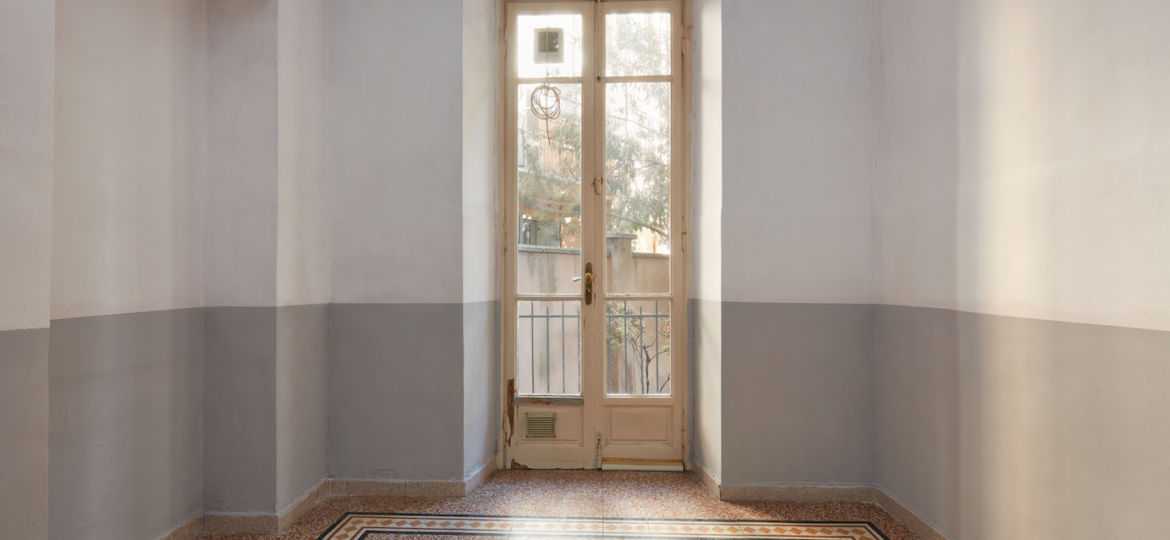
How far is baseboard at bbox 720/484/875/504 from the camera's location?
3340mm

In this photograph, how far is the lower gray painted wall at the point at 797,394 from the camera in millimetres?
3355

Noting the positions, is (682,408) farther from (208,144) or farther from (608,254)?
(208,144)

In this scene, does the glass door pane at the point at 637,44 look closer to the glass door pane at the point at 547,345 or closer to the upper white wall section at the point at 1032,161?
the upper white wall section at the point at 1032,161

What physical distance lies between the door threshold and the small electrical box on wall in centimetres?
250

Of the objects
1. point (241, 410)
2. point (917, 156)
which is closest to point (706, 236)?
point (917, 156)

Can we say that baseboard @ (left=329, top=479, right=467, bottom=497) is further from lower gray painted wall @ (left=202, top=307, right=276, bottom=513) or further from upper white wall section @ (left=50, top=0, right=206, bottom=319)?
upper white wall section @ (left=50, top=0, right=206, bottom=319)

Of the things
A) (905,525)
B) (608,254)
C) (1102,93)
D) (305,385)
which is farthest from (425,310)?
(1102,93)

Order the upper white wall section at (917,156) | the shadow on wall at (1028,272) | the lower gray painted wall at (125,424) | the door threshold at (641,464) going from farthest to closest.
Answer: the door threshold at (641,464) < the upper white wall section at (917,156) < the lower gray painted wall at (125,424) < the shadow on wall at (1028,272)

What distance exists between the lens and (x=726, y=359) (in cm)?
340

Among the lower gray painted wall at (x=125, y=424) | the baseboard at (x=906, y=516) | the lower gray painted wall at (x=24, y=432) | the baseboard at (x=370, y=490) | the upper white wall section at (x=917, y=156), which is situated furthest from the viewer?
the baseboard at (x=370, y=490)

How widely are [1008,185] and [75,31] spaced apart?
11.4ft

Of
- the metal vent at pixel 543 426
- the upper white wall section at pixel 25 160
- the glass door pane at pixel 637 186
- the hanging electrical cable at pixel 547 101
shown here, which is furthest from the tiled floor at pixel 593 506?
the hanging electrical cable at pixel 547 101

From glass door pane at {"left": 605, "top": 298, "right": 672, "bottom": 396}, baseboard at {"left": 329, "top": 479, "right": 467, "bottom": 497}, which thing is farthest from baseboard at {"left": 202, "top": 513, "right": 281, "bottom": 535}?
glass door pane at {"left": 605, "top": 298, "right": 672, "bottom": 396}

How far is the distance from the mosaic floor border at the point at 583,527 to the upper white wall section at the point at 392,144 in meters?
1.12
